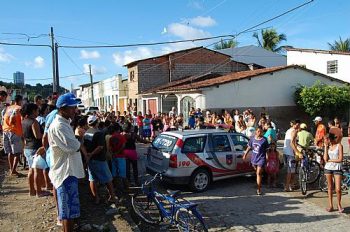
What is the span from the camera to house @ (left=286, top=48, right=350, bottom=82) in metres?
27.2

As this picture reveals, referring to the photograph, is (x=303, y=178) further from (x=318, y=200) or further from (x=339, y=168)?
(x=339, y=168)

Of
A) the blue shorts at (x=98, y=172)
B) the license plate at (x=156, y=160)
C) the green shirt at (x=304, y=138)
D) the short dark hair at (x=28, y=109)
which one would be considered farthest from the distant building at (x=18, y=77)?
the blue shorts at (x=98, y=172)

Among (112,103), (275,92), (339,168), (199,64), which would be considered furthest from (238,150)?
(112,103)

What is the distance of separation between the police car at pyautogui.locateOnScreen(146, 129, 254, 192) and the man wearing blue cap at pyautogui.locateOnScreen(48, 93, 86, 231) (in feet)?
15.9

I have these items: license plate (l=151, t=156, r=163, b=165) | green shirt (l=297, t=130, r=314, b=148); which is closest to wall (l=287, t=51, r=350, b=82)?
green shirt (l=297, t=130, r=314, b=148)

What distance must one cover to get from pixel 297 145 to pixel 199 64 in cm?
2510

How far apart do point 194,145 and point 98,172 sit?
3054 mm

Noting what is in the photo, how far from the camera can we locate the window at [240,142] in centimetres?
1054

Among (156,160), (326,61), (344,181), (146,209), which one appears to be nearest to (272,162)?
(344,181)

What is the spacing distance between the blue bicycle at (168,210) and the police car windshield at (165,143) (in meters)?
2.73

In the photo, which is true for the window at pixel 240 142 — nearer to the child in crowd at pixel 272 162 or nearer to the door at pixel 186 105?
the child in crowd at pixel 272 162

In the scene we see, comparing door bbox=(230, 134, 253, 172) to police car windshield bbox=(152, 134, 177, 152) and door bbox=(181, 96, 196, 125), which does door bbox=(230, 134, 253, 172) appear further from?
door bbox=(181, 96, 196, 125)

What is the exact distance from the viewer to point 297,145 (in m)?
10.3

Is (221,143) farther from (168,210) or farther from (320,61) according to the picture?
(320,61)
